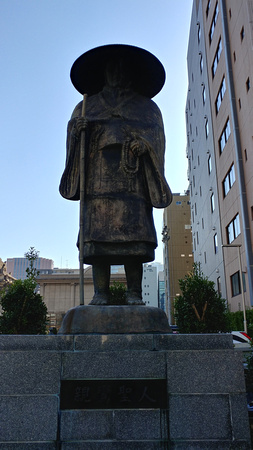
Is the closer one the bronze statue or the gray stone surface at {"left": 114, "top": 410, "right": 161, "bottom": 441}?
the gray stone surface at {"left": 114, "top": 410, "right": 161, "bottom": 441}

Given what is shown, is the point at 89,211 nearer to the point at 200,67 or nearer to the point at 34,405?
the point at 34,405

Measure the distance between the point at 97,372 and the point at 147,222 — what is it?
222cm

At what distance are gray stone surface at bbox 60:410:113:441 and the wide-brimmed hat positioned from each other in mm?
4890

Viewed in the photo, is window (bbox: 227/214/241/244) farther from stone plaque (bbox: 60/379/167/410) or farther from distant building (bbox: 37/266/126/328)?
distant building (bbox: 37/266/126/328)

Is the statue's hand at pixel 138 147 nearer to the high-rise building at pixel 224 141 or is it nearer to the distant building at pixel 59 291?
the high-rise building at pixel 224 141

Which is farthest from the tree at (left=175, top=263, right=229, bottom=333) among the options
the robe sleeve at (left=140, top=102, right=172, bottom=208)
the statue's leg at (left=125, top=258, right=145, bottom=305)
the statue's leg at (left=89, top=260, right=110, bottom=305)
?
the robe sleeve at (left=140, top=102, right=172, bottom=208)

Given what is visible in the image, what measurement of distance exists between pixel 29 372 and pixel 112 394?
948 mm

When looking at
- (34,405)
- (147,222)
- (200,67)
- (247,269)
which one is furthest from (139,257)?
(200,67)

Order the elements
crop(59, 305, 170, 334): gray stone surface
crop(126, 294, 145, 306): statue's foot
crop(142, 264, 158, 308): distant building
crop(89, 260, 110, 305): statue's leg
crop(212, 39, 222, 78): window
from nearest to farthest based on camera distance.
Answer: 1. crop(59, 305, 170, 334): gray stone surface
2. crop(126, 294, 145, 306): statue's foot
3. crop(89, 260, 110, 305): statue's leg
4. crop(212, 39, 222, 78): window
5. crop(142, 264, 158, 308): distant building

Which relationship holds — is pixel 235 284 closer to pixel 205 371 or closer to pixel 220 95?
pixel 220 95

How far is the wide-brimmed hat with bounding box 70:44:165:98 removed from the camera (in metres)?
6.09

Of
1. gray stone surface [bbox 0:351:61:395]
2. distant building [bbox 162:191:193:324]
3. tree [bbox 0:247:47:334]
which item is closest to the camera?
gray stone surface [bbox 0:351:61:395]

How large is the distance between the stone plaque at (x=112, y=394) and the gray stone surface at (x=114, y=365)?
2.9 inches

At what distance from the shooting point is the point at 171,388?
435 centimetres
